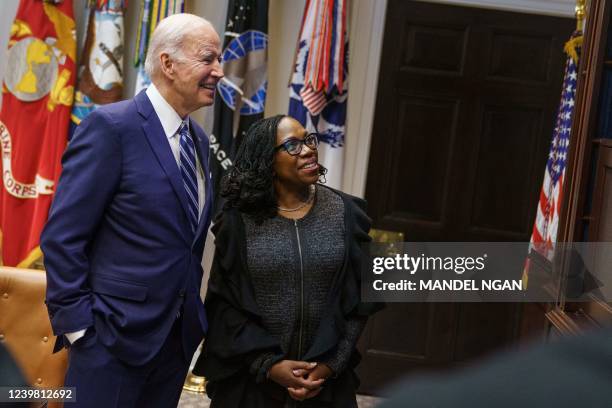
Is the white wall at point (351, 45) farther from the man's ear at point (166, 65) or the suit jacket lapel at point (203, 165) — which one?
the man's ear at point (166, 65)

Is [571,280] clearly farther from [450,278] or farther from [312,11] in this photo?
[312,11]

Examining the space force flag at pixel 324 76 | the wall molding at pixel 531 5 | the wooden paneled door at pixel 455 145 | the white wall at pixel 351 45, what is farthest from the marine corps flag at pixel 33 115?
the wall molding at pixel 531 5

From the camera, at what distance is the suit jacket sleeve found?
209 cm

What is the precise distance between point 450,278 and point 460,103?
1.04 metres

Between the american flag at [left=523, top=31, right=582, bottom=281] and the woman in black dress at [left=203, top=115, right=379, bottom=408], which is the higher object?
the american flag at [left=523, top=31, right=582, bottom=281]

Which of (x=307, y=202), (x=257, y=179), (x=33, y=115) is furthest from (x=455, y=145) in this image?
(x=257, y=179)

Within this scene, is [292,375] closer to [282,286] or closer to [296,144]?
[282,286]

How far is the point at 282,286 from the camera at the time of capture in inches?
94.2

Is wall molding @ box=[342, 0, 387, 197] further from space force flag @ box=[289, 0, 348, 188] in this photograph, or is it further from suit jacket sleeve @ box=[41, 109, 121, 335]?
suit jacket sleeve @ box=[41, 109, 121, 335]

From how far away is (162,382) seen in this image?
7.49 ft

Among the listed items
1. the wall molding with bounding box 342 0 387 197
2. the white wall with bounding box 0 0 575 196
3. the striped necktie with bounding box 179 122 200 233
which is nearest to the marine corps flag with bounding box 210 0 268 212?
the white wall with bounding box 0 0 575 196

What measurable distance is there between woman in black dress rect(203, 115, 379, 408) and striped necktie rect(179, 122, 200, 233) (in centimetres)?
19

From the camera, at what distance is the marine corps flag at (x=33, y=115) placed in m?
4.48

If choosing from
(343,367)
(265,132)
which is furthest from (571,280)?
(265,132)
